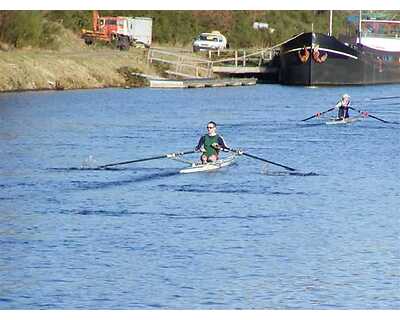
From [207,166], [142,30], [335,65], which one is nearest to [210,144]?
[207,166]

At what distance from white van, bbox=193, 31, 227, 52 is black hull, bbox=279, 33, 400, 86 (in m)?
3.97

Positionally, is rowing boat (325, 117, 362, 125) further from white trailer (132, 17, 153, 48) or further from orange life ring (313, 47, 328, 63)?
white trailer (132, 17, 153, 48)

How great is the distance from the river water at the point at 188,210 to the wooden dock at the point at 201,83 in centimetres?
74

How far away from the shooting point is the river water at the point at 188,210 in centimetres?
1077

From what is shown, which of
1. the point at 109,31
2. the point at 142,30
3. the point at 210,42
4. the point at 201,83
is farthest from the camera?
the point at 201,83

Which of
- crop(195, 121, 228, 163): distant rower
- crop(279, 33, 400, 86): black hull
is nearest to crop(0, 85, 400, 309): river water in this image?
crop(195, 121, 228, 163): distant rower

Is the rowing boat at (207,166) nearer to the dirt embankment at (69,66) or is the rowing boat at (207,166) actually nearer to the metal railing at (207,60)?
the metal railing at (207,60)

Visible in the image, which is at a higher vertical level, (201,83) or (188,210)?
(201,83)

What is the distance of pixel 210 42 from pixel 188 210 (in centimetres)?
699

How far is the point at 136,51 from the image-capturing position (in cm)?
2117

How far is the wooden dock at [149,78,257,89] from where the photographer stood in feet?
84.3

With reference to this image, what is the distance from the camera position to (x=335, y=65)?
90.1ft

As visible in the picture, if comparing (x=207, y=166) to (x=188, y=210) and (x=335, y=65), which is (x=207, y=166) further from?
(x=335, y=65)
